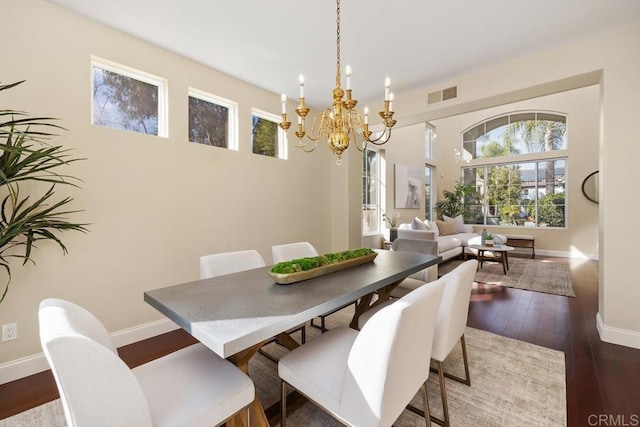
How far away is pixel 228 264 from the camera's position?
2.14 meters

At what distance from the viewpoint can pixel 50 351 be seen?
78cm

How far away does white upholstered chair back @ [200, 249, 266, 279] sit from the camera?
6.64 ft

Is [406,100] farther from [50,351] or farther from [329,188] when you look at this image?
[50,351]

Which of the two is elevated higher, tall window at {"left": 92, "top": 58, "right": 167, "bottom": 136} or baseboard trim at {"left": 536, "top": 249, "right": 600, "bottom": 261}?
tall window at {"left": 92, "top": 58, "right": 167, "bottom": 136}

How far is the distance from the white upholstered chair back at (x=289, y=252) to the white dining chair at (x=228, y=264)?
171 millimetres

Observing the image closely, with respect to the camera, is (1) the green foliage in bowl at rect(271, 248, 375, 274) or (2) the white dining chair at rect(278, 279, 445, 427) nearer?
(2) the white dining chair at rect(278, 279, 445, 427)

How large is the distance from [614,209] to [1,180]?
4.63m

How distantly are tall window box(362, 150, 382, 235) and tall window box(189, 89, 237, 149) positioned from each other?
10.1ft

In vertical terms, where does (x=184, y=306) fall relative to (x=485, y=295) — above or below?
above

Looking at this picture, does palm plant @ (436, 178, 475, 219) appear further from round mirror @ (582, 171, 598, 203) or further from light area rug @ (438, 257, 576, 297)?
round mirror @ (582, 171, 598, 203)

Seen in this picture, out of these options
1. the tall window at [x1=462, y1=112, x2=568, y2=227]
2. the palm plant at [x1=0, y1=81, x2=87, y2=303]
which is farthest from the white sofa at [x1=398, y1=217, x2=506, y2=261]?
Result: the palm plant at [x1=0, y1=81, x2=87, y2=303]

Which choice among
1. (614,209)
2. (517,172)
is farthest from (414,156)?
(614,209)

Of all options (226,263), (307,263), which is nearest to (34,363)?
(226,263)

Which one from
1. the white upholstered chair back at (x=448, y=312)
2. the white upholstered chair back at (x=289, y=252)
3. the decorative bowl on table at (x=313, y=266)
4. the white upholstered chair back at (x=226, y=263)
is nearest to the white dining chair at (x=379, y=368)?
the white upholstered chair back at (x=448, y=312)
